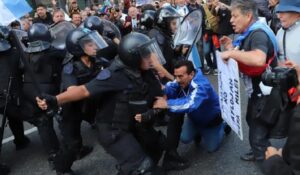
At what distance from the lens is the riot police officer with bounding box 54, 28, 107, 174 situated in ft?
13.0

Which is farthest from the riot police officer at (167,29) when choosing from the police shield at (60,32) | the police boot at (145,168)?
the police boot at (145,168)

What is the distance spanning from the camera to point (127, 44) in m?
3.32

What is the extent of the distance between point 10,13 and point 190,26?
1978 mm

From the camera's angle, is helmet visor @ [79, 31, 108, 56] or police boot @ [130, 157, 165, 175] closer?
police boot @ [130, 157, 165, 175]

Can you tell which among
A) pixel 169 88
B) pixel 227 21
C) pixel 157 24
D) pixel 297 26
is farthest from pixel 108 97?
pixel 227 21

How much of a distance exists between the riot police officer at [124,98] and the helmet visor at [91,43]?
0.57m

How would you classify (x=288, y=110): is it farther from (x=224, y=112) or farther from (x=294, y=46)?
(x=224, y=112)

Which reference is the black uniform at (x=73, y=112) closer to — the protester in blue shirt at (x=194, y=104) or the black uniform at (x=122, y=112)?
the black uniform at (x=122, y=112)

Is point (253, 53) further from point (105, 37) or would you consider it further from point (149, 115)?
point (105, 37)

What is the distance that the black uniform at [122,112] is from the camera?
3330 millimetres

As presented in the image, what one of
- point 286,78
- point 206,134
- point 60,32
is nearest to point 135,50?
point 286,78

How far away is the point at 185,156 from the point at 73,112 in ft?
4.23

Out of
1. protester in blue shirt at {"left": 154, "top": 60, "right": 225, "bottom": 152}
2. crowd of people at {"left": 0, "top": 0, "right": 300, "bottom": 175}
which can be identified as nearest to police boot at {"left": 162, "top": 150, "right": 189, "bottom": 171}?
crowd of people at {"left": 0, "top": 0, "right": 300, "bottom": 175}

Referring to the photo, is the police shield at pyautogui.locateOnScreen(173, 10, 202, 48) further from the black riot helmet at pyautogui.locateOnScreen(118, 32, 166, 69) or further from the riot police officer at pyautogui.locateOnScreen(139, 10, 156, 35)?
the black riot helmet at pyautogui.locateOnScreen(118, 32, 166, 69)
